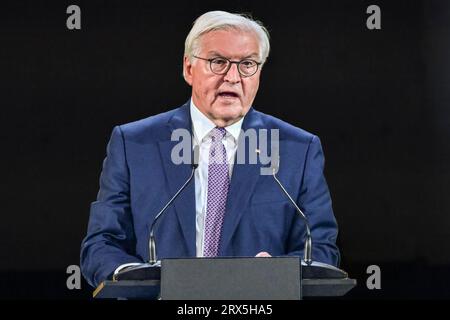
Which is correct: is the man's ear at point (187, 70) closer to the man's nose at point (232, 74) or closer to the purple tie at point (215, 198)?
the man's nose at point (232, 74)

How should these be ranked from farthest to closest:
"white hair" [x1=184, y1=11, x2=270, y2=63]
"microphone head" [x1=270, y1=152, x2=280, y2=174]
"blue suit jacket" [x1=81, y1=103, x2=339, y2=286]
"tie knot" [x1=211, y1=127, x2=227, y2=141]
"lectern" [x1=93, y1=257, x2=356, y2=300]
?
"white hair" [x1=184, y1=11, x2=270, y2=63] < "tie knot" [x1=211, y1=127, x2=227, y2=141] < "microphone head" [x1=270, y1=152, x2=280, y2=174] < "blue suit jacket" [x1=81, y1=103, x2=339, y2=286] < "lectern" [x1=93, y1=257, x2=356, y2=300]

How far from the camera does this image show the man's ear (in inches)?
207

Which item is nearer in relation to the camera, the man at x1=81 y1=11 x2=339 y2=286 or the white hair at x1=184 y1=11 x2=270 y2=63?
the man at x1=81 y1=11 x2=339 y2=286

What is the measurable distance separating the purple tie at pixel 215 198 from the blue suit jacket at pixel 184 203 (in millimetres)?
32

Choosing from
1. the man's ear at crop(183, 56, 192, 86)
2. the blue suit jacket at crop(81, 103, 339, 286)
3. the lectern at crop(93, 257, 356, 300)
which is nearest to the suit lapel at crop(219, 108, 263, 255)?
the blue suit jacket at crop(81, 103, 339, 286)

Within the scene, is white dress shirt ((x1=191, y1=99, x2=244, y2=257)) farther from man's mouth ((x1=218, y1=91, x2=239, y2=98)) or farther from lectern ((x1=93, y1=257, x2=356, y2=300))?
lectern ((x1=93, y1=257, x2=356, y2=300))

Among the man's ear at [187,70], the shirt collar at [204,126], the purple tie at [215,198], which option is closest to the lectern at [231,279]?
the purple tie at [215,198]

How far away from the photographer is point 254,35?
17.2 ft

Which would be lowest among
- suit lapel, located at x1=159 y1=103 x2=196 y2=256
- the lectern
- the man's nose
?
the lectern

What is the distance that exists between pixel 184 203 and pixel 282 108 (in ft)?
2.53

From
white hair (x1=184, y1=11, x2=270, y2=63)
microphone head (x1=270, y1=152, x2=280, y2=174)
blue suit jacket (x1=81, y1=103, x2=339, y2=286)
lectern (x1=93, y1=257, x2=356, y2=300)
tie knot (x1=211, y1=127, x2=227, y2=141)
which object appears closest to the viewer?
lectern (x1=93, y1=257, x2=356, y2=300)

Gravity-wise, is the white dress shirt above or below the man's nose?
below

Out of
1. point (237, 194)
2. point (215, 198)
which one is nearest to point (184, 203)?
point (215, 198)
